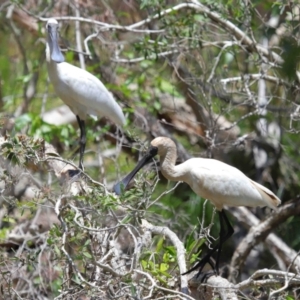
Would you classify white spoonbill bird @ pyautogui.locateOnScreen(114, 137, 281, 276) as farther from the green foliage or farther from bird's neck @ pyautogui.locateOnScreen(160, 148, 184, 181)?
the green foliage

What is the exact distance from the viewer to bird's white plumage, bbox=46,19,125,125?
19.1 feet

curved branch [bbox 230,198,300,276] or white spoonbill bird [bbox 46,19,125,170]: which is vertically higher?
white spoonbill bird [bbox 46,19,125,170]

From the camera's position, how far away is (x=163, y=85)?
7.62 m

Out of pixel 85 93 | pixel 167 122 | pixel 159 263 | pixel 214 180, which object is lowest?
pixel 167 122

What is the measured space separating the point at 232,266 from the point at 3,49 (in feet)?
15.3

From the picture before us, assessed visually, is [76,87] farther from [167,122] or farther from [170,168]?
[167,122]

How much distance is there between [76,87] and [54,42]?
0.36 metres

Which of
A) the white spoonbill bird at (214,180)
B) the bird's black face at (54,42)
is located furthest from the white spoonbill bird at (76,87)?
the white spoonbill bird at (214,180)

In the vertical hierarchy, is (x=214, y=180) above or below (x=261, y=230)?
above

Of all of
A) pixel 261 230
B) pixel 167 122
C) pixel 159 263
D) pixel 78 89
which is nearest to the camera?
pixel 159 263

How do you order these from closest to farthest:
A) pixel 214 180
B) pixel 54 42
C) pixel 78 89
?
pixel 214 180 → pixel 78 89 → pixel 54 42

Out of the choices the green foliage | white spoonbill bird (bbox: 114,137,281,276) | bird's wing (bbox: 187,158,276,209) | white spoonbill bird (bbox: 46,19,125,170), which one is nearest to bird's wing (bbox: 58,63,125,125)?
white spoonbill bird (bbox: 46,19,125,170)

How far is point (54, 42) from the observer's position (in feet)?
19.4

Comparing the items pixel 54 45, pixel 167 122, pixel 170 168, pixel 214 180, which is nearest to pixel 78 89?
pixel 54 45
